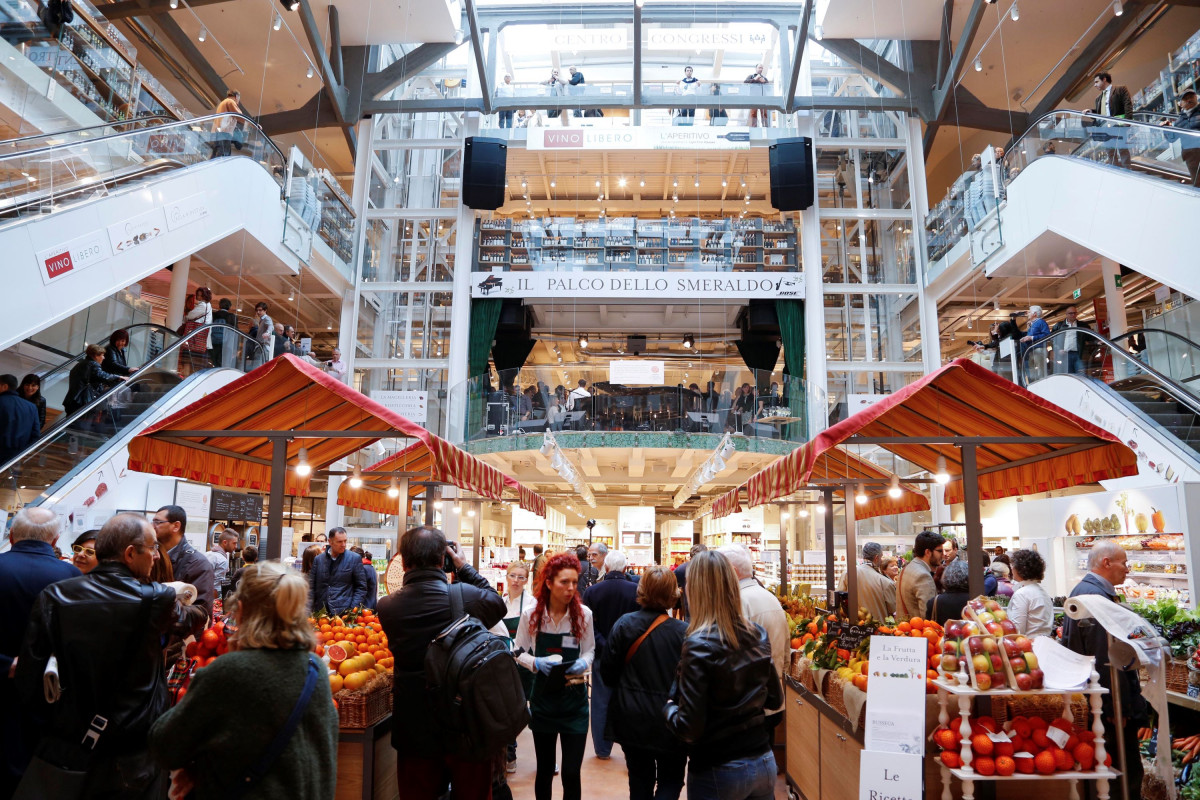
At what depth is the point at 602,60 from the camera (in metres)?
21.1

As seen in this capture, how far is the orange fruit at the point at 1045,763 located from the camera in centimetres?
345

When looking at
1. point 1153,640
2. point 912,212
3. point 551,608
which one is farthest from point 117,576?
point 912,212

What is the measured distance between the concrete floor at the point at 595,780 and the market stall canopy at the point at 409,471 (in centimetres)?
224

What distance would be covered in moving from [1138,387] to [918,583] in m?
5.81

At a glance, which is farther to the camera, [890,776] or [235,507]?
[235,507]

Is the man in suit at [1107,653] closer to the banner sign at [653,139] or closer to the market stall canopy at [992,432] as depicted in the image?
the market stall canopy at [992,432]

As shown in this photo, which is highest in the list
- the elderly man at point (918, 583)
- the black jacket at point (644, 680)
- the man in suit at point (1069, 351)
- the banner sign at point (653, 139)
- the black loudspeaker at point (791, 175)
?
the banner sign at point (653, 139)

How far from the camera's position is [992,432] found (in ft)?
17.5

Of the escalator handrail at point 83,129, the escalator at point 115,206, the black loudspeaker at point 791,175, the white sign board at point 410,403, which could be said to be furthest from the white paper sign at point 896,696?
the black loudspeaker at point 791,175

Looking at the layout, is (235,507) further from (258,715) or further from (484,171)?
(484,171)

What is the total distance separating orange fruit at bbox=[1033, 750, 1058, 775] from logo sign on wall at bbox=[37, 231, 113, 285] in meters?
8.94

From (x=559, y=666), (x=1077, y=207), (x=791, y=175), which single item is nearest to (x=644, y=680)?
(x=559, y=666)

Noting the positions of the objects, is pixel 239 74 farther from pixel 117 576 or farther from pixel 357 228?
pixel 117 576

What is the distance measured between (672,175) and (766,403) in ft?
28.2
